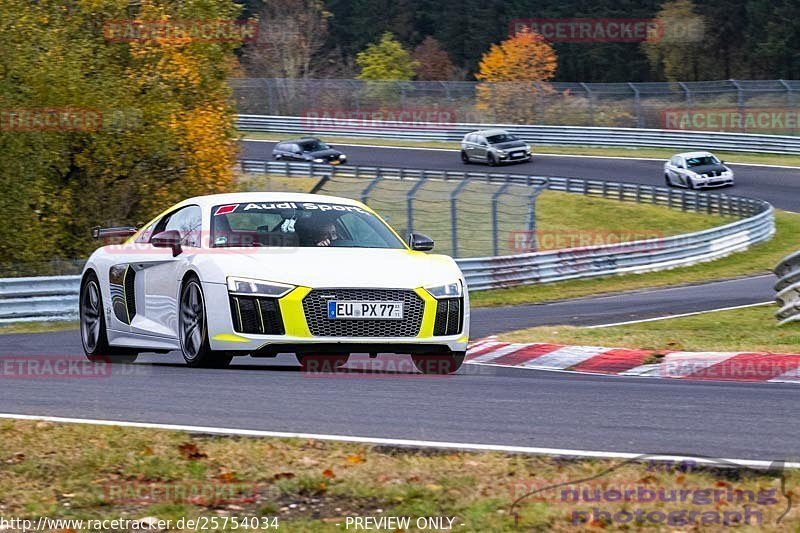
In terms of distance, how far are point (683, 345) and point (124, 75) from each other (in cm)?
1822

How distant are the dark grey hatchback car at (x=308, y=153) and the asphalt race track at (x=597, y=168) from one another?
1.82 meters

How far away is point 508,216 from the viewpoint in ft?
101

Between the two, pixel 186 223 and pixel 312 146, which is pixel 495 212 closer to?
pixel 186 223

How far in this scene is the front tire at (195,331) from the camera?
9.19 meters

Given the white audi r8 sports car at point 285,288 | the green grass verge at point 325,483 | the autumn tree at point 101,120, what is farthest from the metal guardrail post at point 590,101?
the green grass verge at point 325,483

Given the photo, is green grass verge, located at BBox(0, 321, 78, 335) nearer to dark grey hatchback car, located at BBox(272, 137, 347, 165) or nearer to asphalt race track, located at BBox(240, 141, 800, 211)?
asphalt race track, located at BBox(240, 141, 800, 211)

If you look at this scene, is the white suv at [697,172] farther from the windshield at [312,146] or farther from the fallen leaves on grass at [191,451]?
the fallen leaves on grass at [191,451]

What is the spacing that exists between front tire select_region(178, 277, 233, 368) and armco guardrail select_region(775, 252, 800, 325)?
8799mm

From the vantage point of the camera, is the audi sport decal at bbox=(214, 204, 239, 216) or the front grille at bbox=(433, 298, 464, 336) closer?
the front grille at bbox=(433, 298, 464, 336)

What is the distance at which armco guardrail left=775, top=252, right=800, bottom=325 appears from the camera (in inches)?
623

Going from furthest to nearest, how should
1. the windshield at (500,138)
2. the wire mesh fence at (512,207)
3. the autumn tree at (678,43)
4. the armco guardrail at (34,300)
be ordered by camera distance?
the autumn tree at (678,43)
the windshield at (500,138)
the wire mesh fence at (512,207)
the armco guardrail at (34,300)

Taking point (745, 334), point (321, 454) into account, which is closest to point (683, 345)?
point (745, 334)

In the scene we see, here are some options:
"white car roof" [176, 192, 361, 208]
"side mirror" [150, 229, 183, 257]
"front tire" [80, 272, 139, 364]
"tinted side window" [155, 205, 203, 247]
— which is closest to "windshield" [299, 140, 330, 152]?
"front tire" [80, 272, 139, 364]

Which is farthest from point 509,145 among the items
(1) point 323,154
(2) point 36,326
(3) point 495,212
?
(2) point 36,326
